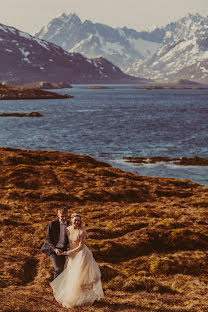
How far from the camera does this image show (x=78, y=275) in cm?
1187

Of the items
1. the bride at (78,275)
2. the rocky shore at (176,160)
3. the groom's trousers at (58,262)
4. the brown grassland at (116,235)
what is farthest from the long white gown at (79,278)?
the rocky shore at (176,160)

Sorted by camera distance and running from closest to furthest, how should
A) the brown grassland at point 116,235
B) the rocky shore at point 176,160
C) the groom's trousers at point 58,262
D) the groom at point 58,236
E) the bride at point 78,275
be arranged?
the bride at point 78,275 → the groom at point 58,236 → the groom's trousers at point 58,262 → the brown grassland at point 116,235 → the rocky shore at point 176,160

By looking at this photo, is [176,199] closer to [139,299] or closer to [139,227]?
[139,227]

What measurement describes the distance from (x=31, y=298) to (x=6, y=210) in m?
12.9

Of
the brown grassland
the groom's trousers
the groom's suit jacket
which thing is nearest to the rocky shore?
the brown grassland

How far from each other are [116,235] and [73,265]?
346 inches

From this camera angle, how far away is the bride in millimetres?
11844

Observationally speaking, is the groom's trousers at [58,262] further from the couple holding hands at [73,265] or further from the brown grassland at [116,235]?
the brown grassland at [116,235]

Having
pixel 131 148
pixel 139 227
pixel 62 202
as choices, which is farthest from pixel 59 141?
pixel 139 227

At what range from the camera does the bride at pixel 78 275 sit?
1184 centimetres

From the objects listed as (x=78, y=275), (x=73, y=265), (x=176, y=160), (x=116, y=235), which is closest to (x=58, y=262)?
(x=73, y=265)

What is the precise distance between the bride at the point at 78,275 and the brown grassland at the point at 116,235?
0.31 metres

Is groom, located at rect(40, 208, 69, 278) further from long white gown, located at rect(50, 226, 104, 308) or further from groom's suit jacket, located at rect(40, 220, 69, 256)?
long white gown, located at rect(50, 226, 104, 308)

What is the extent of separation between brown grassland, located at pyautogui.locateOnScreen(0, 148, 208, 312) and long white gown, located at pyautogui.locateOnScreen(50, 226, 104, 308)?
30 centimetres
